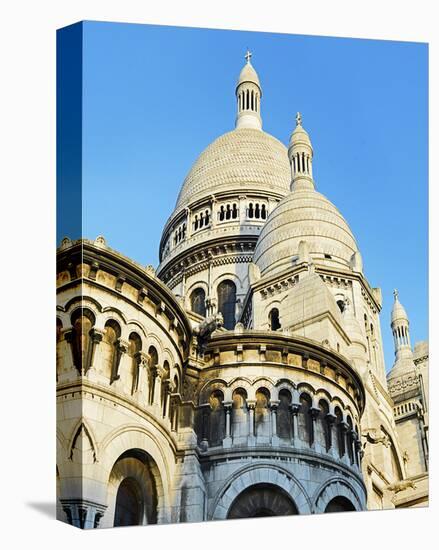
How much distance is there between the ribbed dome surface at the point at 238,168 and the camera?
160 ft

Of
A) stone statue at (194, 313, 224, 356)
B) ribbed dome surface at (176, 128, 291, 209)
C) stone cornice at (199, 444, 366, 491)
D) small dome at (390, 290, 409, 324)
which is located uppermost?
ribbed dome surface at (176, 128, 291, 209)

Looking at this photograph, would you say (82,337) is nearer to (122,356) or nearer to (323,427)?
(122,356)

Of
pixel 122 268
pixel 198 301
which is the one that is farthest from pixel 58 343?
pixel 198 301

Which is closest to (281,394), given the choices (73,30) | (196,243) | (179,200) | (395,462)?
(73,30)

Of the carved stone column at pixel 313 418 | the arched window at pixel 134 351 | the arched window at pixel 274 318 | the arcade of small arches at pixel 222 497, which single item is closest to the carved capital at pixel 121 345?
the arched window at pixel 134 351

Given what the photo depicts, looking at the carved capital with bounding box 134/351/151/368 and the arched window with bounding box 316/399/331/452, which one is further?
the arched window with bounding box 316/399/331/452

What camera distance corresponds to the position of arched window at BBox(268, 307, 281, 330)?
33250 mm

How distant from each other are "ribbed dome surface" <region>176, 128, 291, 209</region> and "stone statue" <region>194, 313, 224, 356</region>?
26.7m

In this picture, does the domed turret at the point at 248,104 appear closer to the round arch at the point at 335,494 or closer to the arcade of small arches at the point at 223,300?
the arcade of small arches at the point at 223,300

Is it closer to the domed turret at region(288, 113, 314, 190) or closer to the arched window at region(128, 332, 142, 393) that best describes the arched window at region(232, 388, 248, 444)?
the arched window at region(128, 332, 142, 393)

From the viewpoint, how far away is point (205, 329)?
21.6 meters

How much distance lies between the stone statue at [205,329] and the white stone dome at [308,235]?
1328 cm

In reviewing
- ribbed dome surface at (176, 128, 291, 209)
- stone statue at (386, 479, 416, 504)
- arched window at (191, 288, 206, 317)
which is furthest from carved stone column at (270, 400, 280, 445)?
ribbed dome surface at (176, 128, 291, 209)

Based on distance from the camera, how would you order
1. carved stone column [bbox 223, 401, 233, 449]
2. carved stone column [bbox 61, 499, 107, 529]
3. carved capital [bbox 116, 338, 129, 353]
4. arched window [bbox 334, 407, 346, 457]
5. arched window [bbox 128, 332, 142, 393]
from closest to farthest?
carved stone column [bbox 61, 499, 107, 529]
carved capital [bbox 116, 338, 129, 353]
arched window [bbox 128, 332, 142, 393]
carved stone column [bbox 223, 401, 233, 449]
arched window [bbox 334, 407, 346, 457]
